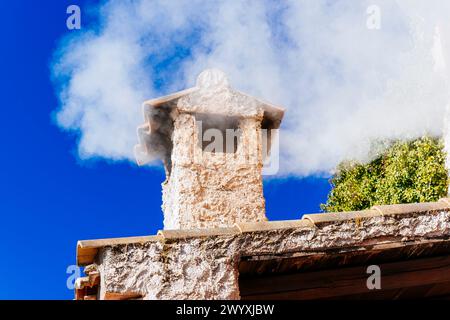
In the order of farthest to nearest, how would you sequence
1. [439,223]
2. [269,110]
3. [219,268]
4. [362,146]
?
1. [362,146]
2. [269,110]
3. [439,223]
4. [219,268]

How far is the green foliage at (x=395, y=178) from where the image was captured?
36.1 ft

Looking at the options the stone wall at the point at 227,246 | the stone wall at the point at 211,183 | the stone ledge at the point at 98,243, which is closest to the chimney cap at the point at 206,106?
the stone wall at the point at 211,183

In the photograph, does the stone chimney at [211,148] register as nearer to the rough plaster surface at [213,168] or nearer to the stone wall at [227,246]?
the rough plaster surface at [213,168]

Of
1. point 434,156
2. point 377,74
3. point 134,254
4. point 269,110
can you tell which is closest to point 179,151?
point 269,110

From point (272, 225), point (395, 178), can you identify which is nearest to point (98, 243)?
point (272, 225)

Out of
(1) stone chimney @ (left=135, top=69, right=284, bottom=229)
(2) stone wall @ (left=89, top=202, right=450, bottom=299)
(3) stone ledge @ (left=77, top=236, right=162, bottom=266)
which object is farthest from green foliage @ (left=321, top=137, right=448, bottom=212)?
(3) stone ledge @ (left=77, top=236, right=162, bottom=266)

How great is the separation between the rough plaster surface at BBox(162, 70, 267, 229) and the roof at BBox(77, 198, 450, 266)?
6.13 m

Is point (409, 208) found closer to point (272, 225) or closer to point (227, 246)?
point (272, 225)

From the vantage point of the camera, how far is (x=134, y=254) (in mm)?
2678

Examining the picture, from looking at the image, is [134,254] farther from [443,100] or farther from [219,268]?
[443,100]

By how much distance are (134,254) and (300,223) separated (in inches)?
33.6

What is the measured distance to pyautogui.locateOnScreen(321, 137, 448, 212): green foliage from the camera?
36.1 feet

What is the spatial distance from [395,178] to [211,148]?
13.8 ft

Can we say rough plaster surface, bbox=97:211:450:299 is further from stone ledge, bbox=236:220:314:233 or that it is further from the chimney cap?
the chimney cap
